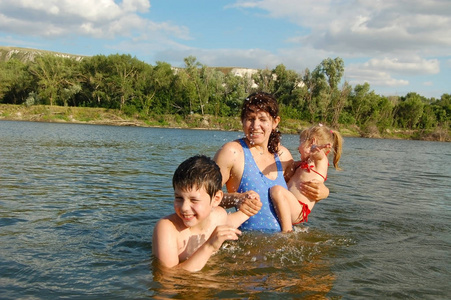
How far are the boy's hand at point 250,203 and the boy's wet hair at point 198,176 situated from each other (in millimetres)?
646

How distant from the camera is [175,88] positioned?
63.0 meters

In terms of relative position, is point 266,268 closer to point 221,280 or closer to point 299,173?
point 221,280

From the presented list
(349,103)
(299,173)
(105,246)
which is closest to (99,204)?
(105,246)

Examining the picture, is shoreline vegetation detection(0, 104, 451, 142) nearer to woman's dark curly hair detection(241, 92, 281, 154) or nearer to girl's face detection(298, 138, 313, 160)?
girl's face detection(298, 138, 313, 160)

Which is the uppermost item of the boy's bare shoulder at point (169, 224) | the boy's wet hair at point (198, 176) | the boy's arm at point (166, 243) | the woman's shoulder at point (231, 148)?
the woman's shoulder at point (231, 148)

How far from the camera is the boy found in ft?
11.0

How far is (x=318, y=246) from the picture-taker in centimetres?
486

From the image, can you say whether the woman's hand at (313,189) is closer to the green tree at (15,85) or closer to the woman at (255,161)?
the woman at (255,161)

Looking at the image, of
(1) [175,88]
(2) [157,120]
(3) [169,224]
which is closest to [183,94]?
(1) [175,88]

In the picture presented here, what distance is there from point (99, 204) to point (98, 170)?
411 centimetres

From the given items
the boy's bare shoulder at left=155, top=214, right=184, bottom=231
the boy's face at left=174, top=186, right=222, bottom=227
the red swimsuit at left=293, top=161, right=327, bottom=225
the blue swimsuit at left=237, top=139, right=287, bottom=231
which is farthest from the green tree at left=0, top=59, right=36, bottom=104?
the boy's face at left=174, top=186, right=222, bottom=227

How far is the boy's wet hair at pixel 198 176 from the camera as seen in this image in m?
3.35

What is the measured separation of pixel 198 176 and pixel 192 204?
27 cm

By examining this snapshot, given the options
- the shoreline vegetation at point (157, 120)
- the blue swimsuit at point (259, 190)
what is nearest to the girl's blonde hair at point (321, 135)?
the blue swimsuit at point (259, 190)
